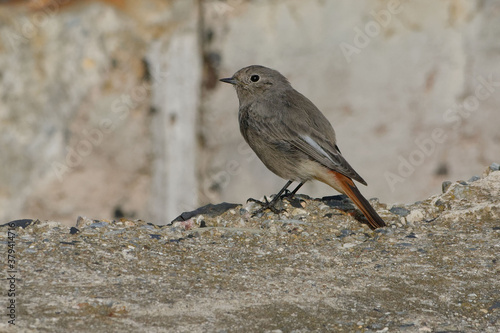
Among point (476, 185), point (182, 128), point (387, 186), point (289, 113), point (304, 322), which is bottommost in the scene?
point (304, 322)

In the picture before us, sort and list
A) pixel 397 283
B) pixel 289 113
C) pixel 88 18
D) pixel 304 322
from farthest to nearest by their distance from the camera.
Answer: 1. pixel 88 18
2. pixel 289 113
3. pixel 397 283
4. pixel 304 322

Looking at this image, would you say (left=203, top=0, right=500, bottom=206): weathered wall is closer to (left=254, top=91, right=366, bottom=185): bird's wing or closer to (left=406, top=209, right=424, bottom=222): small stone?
(left=254, top=91, right=366, bottom=185): bird's wing

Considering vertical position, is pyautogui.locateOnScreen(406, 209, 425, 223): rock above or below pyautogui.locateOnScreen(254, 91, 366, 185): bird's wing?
below

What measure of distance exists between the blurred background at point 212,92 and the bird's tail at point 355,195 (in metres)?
2.96

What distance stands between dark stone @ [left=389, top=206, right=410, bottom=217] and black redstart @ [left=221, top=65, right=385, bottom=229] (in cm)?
33

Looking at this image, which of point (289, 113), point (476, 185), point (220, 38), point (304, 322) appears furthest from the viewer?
point (220, 38)

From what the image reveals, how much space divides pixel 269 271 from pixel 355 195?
44.4 inches

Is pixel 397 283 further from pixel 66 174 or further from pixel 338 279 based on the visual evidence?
pixel 66 174

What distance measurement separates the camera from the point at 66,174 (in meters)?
7.75

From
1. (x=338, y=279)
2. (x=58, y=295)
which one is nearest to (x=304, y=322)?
(x=338, y=279)

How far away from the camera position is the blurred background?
7.52 meters

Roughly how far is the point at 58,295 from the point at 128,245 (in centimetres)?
77

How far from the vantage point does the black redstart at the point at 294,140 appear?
5016 mm

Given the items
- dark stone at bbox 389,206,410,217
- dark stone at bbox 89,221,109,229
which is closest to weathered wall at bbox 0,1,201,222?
dark stone at bbox 89,221,109,229
